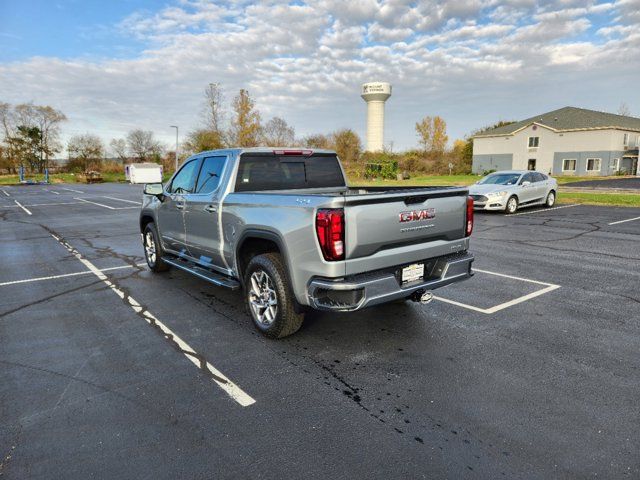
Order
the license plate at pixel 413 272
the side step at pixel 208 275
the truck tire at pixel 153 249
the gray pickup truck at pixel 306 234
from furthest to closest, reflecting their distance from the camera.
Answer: the truck tire at pixel 153 249 < the side step at pixel 208 275 < the license plate at pixel 413 272 < the gray pickup truck at pixel 306 234

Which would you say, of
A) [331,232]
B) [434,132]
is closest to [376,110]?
[434,132]

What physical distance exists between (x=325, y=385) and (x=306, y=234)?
128 centimetres

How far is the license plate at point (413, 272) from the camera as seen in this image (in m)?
4.07

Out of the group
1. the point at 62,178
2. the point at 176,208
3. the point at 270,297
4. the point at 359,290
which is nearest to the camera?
the point at 359,290

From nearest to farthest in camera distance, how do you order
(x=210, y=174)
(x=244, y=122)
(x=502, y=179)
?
(x=210, y=174) → (x=502, y=179) → (x=244, y=122)

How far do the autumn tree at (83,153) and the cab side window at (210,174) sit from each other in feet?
245

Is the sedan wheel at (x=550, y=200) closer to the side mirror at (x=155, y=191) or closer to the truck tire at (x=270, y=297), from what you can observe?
the side mirror at (x=155, y=191)

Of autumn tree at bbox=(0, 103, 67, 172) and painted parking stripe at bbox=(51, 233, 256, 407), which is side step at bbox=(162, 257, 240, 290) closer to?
painted parking stripe at bbox=(51, 233, 256, 407)

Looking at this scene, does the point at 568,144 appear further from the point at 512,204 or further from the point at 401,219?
the point at 401,219

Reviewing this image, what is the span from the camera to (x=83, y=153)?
7156cm

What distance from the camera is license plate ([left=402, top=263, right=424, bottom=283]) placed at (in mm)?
4066

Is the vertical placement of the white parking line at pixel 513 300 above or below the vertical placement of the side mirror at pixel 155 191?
below

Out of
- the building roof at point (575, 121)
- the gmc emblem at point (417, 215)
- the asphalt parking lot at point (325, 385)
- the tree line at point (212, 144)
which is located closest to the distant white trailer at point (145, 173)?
the tree line at point (212, 144)

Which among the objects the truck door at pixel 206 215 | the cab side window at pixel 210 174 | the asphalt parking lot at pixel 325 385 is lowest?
the asphalt parking lot at pixel 325 385
